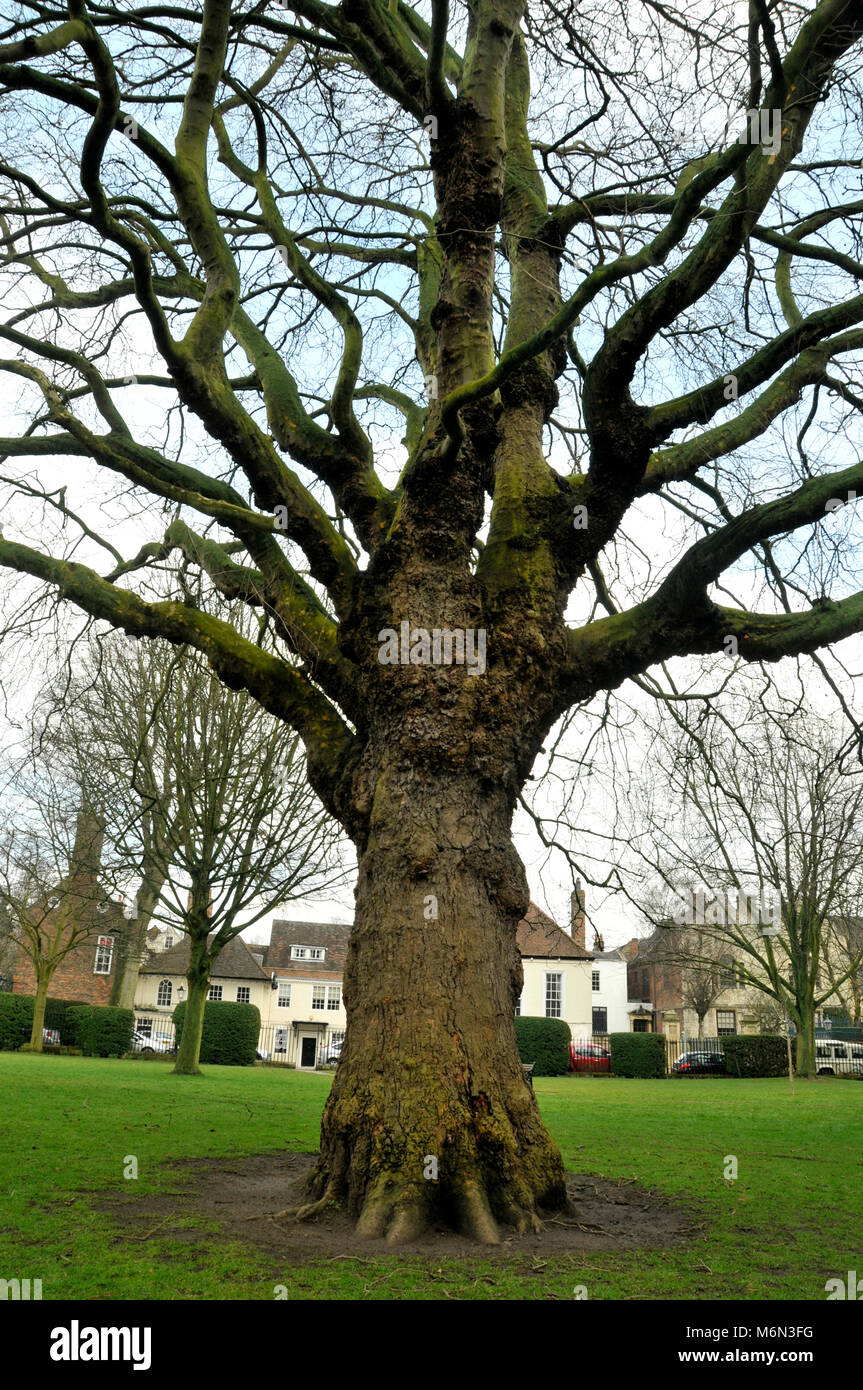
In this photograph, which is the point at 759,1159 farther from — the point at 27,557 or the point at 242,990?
the point at 242,990

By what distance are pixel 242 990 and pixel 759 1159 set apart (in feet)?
139

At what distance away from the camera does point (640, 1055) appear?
3175 centimetres

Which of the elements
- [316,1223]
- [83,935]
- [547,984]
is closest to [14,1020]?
[83,935]

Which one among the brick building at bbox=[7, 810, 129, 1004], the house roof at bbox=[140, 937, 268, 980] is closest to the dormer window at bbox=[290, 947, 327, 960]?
the house roof at bbox=[140, 937, 268, 980]

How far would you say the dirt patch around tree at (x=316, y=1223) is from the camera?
4453 millimetres

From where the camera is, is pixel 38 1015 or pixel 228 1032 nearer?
pixel 38 1015

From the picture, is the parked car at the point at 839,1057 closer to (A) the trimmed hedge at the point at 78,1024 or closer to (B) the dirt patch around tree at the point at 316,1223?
(A) the trimmed hedge at the point at 78,1024

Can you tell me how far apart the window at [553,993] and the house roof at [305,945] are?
1059 centimetres

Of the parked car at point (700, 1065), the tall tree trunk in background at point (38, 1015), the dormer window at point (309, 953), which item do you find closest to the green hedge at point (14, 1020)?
the tall tree trunk in background at point (38, 1015)

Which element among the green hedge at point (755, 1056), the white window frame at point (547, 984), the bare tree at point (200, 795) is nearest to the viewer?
the bare tree at point (200, 795)

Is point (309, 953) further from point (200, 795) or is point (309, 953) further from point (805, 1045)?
point (200, 795)

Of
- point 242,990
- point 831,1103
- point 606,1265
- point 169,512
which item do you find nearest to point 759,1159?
point 606,1265

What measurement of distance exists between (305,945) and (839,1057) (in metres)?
27.0

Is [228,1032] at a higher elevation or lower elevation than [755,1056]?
higher
